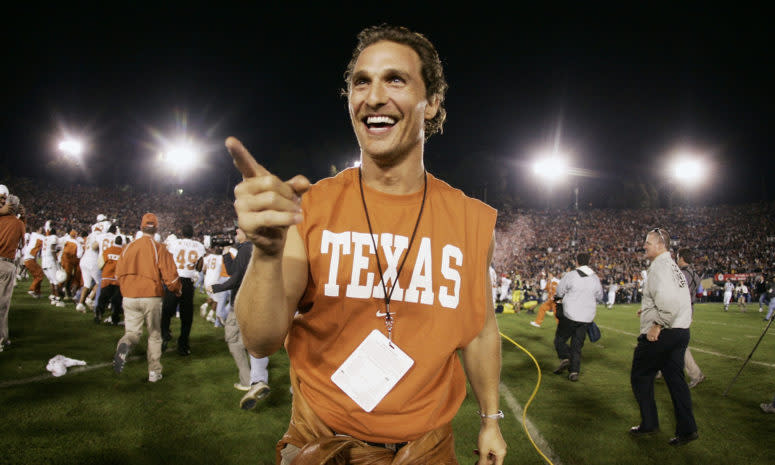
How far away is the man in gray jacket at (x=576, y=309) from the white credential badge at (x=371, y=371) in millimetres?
7426

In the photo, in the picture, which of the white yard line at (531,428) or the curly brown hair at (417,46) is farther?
the white yard line at (531,428)

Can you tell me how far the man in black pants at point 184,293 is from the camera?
7.88 m

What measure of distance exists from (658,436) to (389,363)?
563cm

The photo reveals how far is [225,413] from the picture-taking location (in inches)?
206

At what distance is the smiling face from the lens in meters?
1.63

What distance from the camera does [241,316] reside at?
1.27 meters

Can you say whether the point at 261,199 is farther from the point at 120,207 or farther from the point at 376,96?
the point at 120,207

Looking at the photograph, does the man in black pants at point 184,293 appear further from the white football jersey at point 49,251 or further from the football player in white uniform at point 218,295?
the white football jersey at point 49,251

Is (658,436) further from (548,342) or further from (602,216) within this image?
(602,216)

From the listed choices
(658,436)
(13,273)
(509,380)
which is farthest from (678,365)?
(13,273)

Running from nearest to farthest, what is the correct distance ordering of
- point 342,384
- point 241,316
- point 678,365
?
point 241,316
point 342,384
point 678,365

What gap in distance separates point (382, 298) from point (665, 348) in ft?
17.0

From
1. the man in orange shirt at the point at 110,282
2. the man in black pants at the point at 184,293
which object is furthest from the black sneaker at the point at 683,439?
the man in orange shirt at the point at 110,282

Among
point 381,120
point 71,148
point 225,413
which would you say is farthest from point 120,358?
point 71,148
